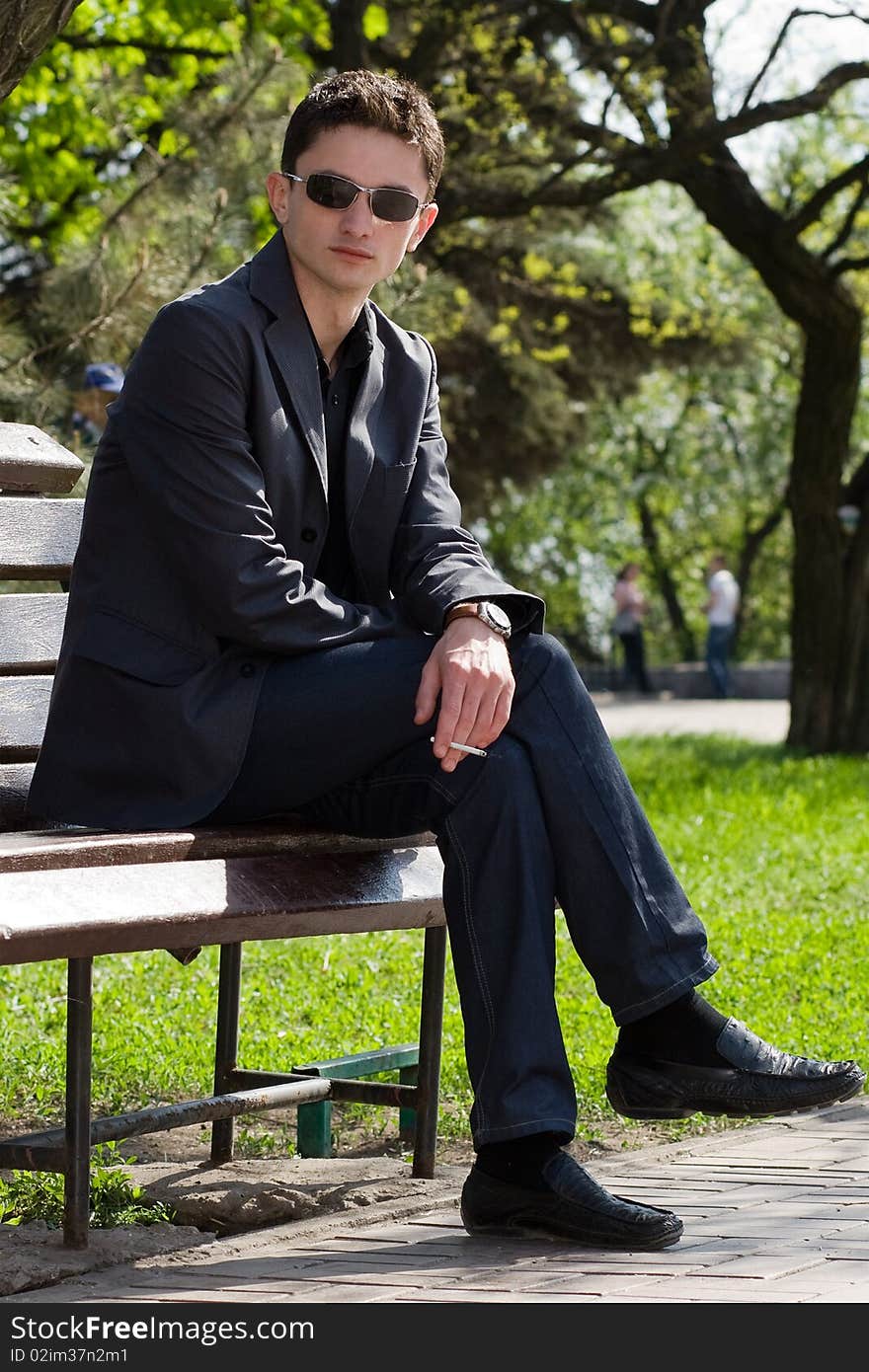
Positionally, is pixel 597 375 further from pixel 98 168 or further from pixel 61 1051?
pixel 61 1051

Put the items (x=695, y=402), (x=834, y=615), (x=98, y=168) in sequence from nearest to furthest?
(x=98, y=168)
(x=834, y=615)
(x=695, y=402)

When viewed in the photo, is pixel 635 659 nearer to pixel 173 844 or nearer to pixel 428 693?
pixel 428 693

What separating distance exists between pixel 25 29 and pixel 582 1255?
108 inches

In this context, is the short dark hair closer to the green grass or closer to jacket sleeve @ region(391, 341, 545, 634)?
jacket sleeve @ region(391, 341, 545, 634)

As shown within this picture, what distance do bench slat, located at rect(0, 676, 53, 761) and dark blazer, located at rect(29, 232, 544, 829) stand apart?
416 mm

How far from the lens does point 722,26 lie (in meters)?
13.4

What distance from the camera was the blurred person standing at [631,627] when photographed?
30.7 metres

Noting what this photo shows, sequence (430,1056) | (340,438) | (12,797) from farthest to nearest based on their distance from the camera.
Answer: (430,1056)
(12,797)
(340,438)

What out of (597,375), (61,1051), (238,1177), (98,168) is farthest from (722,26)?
(238,1177)

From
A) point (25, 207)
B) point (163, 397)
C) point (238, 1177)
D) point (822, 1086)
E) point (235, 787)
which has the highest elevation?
point (25, 207)

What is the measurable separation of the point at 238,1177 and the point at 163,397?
4.98 ft

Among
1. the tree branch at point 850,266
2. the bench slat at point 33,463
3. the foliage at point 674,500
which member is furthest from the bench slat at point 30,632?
the foliage at point 674,500

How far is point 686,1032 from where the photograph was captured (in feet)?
10.3

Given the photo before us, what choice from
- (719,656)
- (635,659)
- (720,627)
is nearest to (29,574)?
(720,627)
